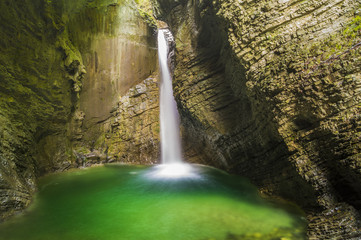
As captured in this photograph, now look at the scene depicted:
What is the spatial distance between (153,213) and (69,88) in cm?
925

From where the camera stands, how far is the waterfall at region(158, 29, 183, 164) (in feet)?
45.8

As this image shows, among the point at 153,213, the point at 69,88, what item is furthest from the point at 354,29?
the point at 69,88

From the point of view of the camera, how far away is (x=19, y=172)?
276 inches

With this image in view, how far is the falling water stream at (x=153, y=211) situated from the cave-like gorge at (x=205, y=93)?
0.61 metres

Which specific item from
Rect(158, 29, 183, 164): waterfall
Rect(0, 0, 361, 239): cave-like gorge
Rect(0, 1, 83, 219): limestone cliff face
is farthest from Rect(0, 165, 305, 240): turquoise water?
Rect(158, 29, 183, 164): waterfall

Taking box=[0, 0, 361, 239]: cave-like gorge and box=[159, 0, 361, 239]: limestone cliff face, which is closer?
box=[159, 0, 361, 239]: limestone cliff face

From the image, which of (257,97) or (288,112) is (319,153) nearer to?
→ (288,112)

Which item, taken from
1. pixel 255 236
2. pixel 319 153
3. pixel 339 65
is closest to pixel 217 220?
pixel 255 236

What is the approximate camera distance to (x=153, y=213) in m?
5.74

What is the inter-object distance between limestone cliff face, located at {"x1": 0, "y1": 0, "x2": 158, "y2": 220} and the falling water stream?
984 mm

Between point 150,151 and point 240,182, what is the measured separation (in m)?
7.67

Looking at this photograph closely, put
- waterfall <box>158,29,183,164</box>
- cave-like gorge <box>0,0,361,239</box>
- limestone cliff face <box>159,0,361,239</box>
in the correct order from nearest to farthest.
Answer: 1. limestone cliff face <box>159,0,361,239</box>
2. cave-like gorge <box>0,0,361,239</box>
3. waterfall <box>158,29,183,164</box>

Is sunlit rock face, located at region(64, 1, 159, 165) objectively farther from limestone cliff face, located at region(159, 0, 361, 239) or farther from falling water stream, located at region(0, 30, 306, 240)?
limestone cliff face, located at region(159, 0, 361, 239)

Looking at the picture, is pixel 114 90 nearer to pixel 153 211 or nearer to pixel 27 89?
pixel 27 89
